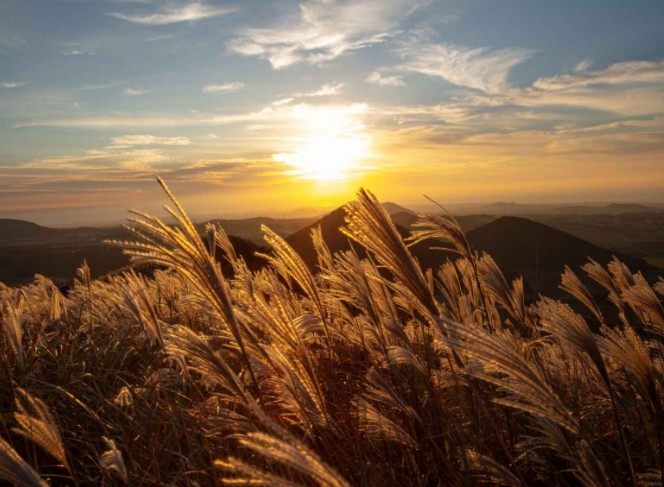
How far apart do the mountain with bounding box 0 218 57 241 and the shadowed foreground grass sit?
18678 cm

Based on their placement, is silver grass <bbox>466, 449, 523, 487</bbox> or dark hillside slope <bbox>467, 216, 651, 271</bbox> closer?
silver grass <bbox>466, 449, 523, 487</bbox>

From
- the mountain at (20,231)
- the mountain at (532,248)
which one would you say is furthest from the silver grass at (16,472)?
the mountain at (20,231)

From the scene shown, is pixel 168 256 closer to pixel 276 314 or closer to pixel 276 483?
pixel 276 314

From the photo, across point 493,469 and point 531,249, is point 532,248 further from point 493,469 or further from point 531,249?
point 493,469

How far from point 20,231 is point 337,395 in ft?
681

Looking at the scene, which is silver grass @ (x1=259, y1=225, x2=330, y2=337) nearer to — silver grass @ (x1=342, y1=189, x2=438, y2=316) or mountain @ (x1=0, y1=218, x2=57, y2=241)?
silver grass @ (x1=342, y1=189, x2=438, y2=316)

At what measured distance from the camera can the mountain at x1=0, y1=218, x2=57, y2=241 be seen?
540ft

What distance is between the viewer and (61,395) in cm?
308

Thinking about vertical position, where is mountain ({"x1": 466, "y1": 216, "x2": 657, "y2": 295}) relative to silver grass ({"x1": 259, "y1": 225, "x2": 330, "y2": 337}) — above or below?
below

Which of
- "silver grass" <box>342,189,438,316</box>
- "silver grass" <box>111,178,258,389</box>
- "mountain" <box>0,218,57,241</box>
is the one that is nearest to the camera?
"silver grass" <box>111,178,258,389</box>

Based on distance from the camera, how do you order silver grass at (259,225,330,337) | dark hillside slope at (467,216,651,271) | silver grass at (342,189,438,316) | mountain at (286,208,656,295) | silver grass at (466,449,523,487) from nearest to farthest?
silver grass at (342,189,438,316)
silver grass at (466,449,523,487)
silver grass at (259,225,330,337)
mountain at (286,208,656,295)
dark hillside slope at (467,216,651,271)

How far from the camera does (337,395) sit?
3207mm

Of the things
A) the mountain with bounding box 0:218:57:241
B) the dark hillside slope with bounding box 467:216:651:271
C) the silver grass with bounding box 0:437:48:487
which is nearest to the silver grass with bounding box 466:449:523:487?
the silver grass with bounding box 0:437:48:487

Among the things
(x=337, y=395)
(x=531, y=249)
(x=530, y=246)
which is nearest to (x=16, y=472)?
(x=337, y=395)
